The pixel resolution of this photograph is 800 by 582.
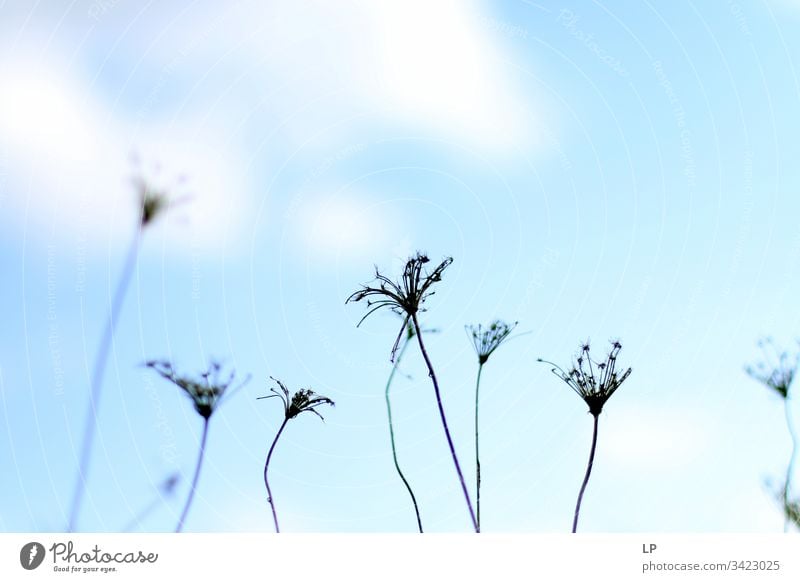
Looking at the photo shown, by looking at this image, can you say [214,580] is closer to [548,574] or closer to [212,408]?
[212,408]

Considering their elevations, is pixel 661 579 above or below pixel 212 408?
below

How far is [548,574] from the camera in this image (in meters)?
5.04

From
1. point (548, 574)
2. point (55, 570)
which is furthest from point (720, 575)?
point (55, 570)

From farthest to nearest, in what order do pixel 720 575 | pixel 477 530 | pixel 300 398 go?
pixel 300 398
pixel 477 530
pixel 720 575

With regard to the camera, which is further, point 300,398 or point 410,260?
point 300,398

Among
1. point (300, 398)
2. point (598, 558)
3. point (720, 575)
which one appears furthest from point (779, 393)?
point (300, 398)

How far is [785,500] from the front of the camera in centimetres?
611

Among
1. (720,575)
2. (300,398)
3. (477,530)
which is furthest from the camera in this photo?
(300,398)

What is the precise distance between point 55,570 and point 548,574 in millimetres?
3203

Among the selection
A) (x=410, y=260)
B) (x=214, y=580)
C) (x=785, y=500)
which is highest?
(x=410, y=260)

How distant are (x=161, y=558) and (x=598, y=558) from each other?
9.37 feet

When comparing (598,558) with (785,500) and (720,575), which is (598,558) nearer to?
(720,575)

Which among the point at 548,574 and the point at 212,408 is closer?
the point at 548,574

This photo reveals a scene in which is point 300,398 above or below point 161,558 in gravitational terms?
above
